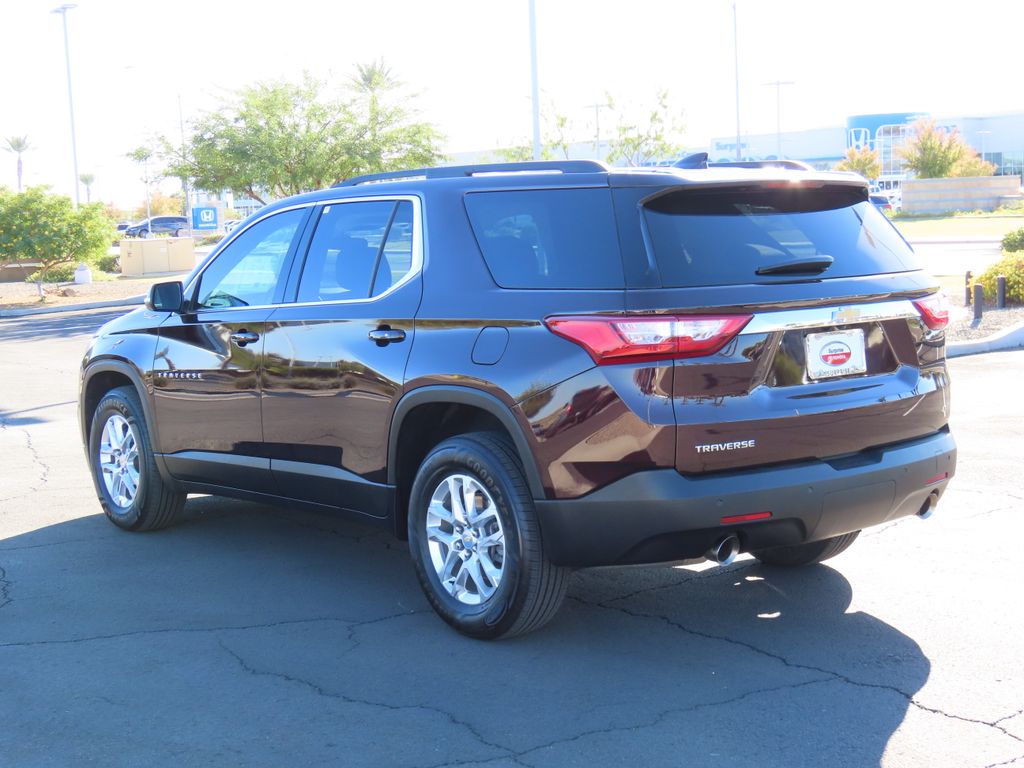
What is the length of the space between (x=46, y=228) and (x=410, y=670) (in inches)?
1071

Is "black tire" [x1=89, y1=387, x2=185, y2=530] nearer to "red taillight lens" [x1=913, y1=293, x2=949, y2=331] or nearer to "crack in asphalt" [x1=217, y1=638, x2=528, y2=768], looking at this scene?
"crack in asphalt" [x1=217, y1=638, x2=528, y2=768]

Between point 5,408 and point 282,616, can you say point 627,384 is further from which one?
point 5,408

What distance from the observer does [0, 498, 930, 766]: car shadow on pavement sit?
12.9 ft

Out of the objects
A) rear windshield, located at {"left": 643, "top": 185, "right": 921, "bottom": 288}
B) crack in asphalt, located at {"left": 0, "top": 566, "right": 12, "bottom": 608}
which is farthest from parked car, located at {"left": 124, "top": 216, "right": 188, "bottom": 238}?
rear windshield, located at {"left": 643, "top": 185, "right": 921, "bottom": 288}

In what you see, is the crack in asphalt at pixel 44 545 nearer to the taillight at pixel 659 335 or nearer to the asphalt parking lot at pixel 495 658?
the asphalt parking lot at pixel 495 658

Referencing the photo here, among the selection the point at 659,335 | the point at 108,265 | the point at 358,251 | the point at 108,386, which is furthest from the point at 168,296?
the point at 108,265

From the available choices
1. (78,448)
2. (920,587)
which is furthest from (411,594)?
(78,448)

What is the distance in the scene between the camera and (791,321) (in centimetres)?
438

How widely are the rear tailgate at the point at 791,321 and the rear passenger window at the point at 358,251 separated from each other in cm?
128

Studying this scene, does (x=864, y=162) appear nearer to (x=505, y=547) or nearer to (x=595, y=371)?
(x=505, y=547)

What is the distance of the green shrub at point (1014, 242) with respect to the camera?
30578mm

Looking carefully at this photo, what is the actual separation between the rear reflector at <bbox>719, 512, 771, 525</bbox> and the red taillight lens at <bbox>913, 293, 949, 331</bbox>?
3.85 feet

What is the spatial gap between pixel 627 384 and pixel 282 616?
6.78 feet

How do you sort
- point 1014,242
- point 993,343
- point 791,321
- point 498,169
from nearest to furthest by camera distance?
point 791,321 < point 498,169 < point 993,343 < point 1014,242
